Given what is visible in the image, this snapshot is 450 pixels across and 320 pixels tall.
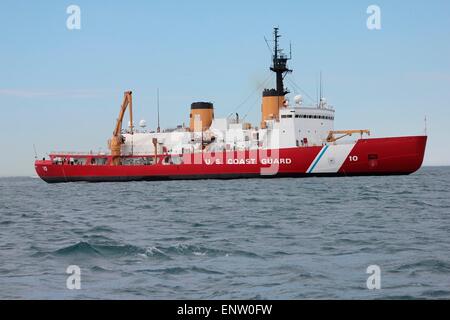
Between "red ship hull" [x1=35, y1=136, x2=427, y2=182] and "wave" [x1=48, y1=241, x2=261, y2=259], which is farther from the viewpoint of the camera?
"red ship hull" [x1=35, y1=136, x2=427, y2=182]

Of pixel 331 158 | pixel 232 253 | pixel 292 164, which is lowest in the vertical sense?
pixel 232 253

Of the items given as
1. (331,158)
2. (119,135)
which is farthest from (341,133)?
(119,135)

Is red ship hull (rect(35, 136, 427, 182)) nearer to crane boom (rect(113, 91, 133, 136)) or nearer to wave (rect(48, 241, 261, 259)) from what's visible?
crane boom (rect(113, 91, 133, 136))

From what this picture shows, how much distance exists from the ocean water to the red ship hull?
23.8m

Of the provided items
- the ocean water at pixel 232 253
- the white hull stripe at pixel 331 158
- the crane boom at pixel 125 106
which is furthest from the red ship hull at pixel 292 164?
the ocean water at pixel 232 253

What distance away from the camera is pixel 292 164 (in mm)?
47844

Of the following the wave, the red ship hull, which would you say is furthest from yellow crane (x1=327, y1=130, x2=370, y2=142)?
the wave

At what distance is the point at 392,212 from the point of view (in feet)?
69.1

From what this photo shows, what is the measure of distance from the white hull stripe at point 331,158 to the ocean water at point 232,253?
23791 mm

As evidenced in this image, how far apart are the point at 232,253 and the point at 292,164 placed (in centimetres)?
3552

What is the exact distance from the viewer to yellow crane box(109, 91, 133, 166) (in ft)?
193

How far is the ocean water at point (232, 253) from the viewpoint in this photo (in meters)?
9.44

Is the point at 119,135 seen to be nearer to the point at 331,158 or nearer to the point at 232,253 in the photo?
the point at 331,158

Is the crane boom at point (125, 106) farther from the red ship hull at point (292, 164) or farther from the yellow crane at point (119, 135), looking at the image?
the red ship hull at point (292, 164)
